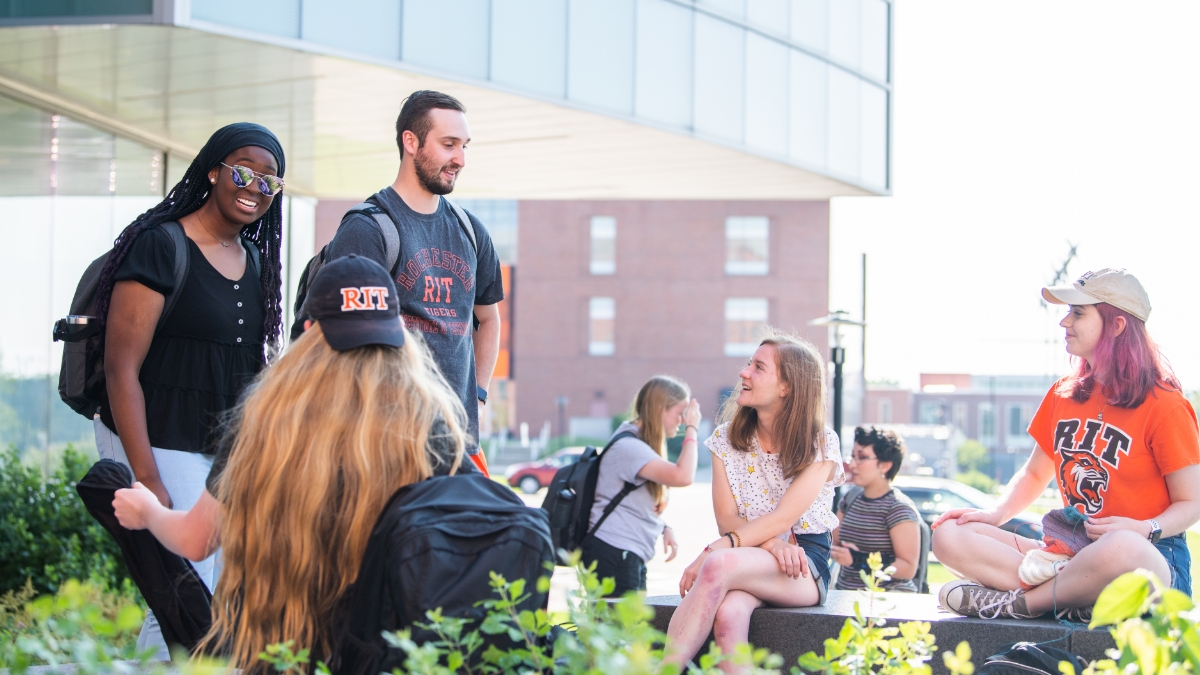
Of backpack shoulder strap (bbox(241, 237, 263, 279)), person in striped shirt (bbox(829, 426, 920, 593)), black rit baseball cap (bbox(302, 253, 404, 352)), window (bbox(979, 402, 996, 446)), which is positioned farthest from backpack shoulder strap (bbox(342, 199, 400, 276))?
window (bbox(979, 402, 996, 446))

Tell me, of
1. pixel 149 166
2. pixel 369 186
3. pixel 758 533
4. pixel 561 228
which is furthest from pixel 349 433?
pixel 561 228

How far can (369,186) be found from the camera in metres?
13.7

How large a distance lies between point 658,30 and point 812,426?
26.3 feet

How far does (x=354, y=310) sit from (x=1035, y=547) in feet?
9.88

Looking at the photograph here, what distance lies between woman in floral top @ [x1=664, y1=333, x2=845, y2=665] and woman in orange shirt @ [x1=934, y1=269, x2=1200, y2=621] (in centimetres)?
55

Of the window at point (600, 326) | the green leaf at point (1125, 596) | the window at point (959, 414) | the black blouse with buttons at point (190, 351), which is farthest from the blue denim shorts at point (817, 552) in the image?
the window at point (959, 414)

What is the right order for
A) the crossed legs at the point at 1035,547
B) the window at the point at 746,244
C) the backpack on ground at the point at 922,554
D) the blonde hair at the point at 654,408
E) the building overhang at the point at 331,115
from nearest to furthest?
1. the crossed legs at the point at 1035,547
2. the backpack on ground at the point at 922,554
3. the blonde hair at the point at 654,408
4. the building overhang at the point at 331,115
5. the window at the point at 746,244

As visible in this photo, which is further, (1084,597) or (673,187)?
(673,187)

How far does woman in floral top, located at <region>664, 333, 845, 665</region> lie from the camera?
4000mm

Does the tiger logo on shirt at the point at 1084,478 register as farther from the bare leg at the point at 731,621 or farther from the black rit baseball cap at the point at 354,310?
the black rit baseball cap at the point at 354,310

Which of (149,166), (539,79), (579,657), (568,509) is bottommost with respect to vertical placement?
(568,509)

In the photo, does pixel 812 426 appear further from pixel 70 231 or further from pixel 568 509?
pixel 70 231

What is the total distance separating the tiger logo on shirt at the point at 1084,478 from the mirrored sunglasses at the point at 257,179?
319 centimetres

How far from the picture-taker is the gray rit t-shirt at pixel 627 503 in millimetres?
6191
